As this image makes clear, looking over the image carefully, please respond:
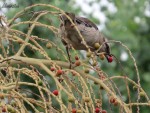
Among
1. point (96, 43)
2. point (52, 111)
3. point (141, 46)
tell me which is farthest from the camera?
point (141, 46)

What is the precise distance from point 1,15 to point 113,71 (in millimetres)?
3519

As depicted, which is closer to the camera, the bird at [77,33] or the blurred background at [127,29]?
the bird at [77,33]

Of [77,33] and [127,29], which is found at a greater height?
[127,29]

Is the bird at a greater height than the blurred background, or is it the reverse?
the blurred background

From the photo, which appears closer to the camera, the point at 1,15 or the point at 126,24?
the point at 1,15

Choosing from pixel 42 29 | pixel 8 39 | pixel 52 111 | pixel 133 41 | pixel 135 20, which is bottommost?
pixel 52 111

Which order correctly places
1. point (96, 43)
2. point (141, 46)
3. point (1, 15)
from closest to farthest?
point (1, 15) < point (96, 43) < point (141, 46)

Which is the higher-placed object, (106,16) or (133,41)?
(106,16)

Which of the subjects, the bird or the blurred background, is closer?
the bird

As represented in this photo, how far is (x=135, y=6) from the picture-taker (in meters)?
7.12

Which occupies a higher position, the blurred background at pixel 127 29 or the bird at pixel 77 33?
the blurred background at pixel 127 29

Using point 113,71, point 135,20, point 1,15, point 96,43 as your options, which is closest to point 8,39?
point 1,15

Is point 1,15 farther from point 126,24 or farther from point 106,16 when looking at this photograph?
point 106,16

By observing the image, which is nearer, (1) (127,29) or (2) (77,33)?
(2) (77,33)
